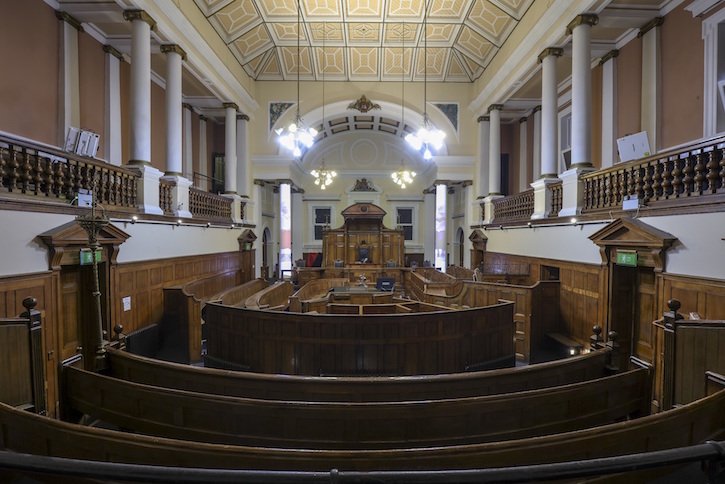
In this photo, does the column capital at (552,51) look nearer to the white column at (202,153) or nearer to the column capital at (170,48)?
the column capital at (170,48)

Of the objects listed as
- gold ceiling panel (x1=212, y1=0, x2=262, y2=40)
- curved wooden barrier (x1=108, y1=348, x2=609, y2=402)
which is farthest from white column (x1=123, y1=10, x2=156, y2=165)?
curved wooden barrier (x1=108, y1=348, x2=609, y2=402)

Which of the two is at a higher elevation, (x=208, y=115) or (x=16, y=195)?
(x=208, y=115)

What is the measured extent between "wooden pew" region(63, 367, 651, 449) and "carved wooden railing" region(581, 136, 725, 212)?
10.0 ft

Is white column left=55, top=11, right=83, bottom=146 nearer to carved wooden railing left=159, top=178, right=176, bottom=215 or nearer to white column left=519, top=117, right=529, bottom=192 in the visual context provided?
carved wooden railing left=159, top=178, right=176, bottom=215

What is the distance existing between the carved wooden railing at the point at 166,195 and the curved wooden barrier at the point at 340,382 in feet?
15.9

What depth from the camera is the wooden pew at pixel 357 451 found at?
2014 millimetres

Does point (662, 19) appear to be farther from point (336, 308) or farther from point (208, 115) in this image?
point (208, 115)

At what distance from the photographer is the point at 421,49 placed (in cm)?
1220

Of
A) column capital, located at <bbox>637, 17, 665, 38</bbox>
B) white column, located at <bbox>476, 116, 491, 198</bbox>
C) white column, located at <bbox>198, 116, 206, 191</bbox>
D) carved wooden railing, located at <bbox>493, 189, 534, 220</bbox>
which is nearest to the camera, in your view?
column capital, located at <bbox>637, 17, 665, 38</bbox>

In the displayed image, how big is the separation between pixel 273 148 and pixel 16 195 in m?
9.93

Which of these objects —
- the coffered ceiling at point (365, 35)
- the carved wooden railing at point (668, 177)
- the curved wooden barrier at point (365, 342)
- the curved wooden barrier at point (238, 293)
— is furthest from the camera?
the coffered ceiling at point (365, 35)

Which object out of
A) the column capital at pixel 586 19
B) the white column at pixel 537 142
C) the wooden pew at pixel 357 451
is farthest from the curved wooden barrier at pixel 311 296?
the white column at pixel 537 142

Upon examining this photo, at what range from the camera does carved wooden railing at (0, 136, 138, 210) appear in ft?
13.9

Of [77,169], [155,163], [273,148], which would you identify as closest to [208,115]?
[273,148]
